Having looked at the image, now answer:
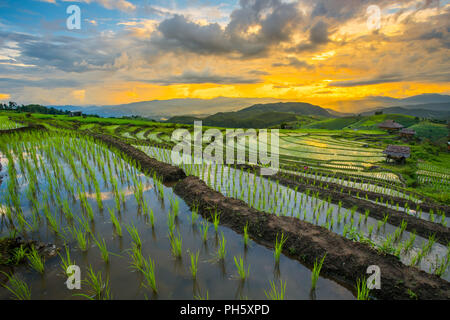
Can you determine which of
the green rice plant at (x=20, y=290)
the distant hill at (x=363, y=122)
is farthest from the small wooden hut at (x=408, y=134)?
the green rice plant at (x=20, y=290)

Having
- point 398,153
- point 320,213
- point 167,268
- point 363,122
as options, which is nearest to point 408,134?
point 398,153

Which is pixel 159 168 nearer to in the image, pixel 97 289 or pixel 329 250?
pixel 97 289

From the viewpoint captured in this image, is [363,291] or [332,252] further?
[332,252]

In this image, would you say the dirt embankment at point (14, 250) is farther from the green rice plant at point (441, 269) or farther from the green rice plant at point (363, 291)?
the green rice plant at point (441, 269)

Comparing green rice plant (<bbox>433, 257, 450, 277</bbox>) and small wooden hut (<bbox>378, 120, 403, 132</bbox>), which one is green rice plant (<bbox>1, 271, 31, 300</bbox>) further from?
small wooden hut (<bbox>378, 120, 403, 132</bbox>)

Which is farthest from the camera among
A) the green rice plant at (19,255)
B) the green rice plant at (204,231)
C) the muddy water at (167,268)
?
the green rice plant at (204,231)

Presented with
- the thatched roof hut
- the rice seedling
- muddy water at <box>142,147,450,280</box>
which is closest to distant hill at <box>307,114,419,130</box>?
the thatched roof hut

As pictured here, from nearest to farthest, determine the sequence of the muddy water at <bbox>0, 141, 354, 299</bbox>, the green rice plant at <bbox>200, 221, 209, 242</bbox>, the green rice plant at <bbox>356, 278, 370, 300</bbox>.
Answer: the green rice plant at <bbox>356, 278, 370, 300</bbox>, the muddy water at <bbox>0, 141, 354, 299</bbox>, the green rice plant at <bbox>200, 221, 209, 242</bbox>

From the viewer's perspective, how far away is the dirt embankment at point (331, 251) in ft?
9.57

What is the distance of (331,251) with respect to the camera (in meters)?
3.59

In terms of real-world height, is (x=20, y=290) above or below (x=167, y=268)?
above

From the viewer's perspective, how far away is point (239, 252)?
3836mm

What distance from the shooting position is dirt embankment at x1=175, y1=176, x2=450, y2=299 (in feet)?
9.57
